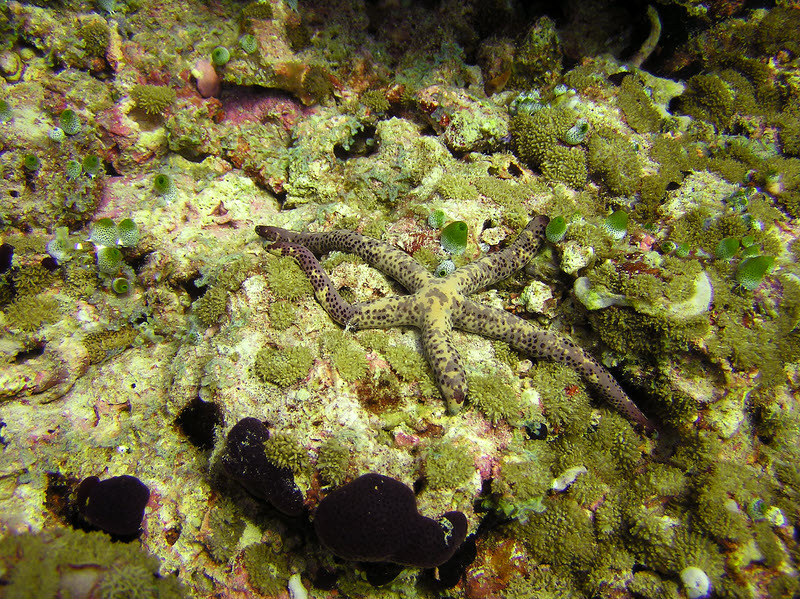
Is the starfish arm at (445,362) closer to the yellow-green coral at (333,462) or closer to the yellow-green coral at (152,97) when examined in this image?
the yellow-green coral at (333,462)

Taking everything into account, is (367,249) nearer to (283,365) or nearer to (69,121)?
(283,365)

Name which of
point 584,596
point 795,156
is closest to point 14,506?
point 584,596

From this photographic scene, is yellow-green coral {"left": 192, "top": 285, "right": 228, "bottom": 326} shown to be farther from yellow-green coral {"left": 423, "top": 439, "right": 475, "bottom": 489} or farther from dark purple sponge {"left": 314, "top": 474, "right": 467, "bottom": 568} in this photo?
yellow-green coral {"left": 423, "top": 439, "right": 475, "bottom": 489}

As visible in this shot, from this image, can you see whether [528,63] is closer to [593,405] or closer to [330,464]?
[593,405]

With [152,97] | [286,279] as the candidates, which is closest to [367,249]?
[286,279]

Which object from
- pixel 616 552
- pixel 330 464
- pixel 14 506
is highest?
pixel 330 464

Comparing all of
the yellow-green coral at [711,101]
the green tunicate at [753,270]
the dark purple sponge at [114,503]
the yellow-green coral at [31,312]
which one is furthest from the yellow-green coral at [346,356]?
the yellow-green coral at [711,101]

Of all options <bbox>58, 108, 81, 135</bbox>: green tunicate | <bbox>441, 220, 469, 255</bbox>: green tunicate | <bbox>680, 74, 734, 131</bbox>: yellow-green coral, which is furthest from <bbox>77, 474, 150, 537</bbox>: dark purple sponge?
<bbox>680, 74, 734, 131</bbox>: yellow-green coral

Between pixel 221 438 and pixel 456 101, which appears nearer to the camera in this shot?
pixel 221 438
